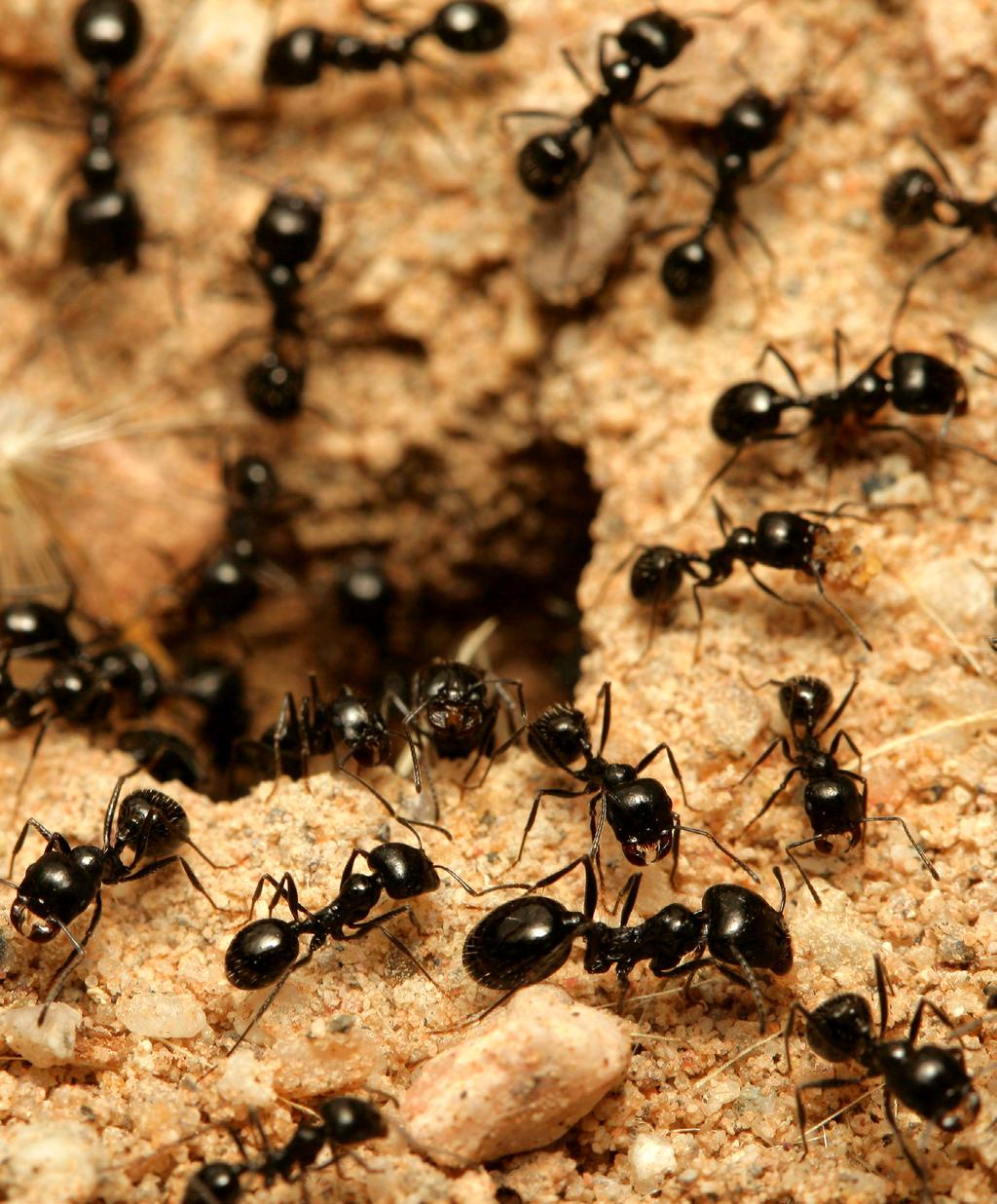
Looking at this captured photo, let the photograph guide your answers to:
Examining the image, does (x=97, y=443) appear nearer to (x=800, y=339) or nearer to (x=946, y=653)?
(x=800, y=339)

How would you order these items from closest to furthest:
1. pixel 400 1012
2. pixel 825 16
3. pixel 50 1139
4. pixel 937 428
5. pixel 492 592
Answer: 1. pixel 50 1139
2. pixel 400 1012
3. pixel 937 428
4. pixel 825 16
5. pixel 492 592

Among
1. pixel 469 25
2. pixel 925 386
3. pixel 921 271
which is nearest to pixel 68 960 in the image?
pixel 925 386

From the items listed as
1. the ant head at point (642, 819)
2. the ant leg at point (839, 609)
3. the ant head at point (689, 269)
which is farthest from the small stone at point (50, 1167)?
the ant head at point (689, 269)

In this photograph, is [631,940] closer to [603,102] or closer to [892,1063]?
[892,1063]

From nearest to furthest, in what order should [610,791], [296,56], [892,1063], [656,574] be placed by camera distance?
[892,1063]
[610,791]
[656,574]
[296,56]

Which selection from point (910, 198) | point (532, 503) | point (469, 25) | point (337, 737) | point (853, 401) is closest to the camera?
point (337, 737)

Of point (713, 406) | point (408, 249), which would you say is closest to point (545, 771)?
point (713, 406)

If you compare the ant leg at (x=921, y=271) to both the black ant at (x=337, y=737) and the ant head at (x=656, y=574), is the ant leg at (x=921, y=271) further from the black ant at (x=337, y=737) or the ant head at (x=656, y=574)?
the black ant at (x=337, y=737)
